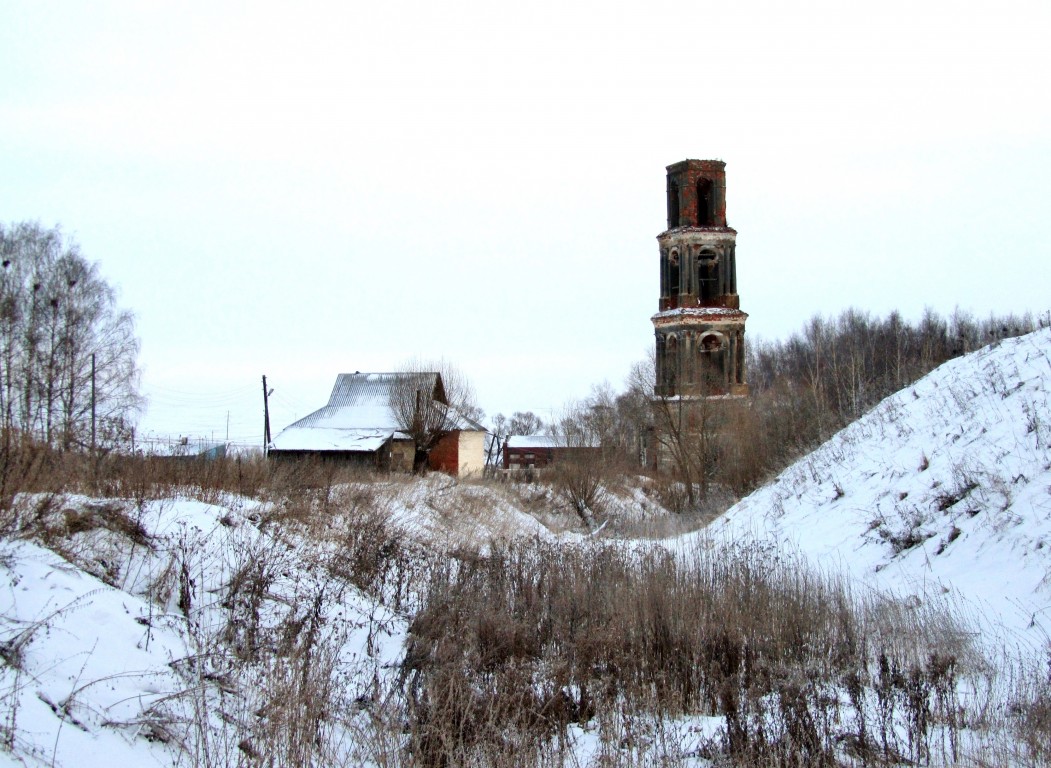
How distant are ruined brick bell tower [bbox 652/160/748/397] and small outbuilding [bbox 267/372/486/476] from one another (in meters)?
10.9

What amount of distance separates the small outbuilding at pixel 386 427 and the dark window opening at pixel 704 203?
15.3 metres

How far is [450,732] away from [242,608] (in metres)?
3.16

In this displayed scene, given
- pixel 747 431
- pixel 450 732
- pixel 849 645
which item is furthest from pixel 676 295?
pixel 450 732

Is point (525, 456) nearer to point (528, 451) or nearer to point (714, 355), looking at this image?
point (528, 451)

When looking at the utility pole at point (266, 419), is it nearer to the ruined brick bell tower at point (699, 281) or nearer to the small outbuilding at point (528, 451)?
the ruined brick bell tower at point (699, 281)

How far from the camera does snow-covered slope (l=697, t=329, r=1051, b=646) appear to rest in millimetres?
9039

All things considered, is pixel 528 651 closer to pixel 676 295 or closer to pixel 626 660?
pixel 626 660

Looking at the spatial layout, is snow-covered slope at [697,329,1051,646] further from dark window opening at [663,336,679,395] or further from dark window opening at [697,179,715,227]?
dark window opening at [697,179,715,227]

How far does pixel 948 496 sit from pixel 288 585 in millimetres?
8227

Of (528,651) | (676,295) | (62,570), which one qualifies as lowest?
(528,651)

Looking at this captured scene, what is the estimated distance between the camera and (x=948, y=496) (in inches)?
453

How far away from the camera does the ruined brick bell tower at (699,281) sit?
4181cm

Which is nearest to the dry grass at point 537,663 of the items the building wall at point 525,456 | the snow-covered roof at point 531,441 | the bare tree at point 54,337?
the bare tree at point 54,337

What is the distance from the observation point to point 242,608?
796 centimetres
